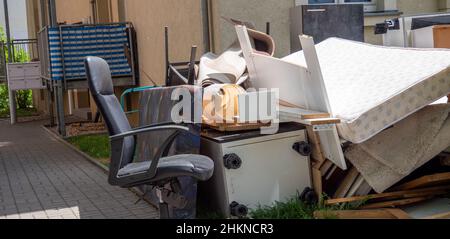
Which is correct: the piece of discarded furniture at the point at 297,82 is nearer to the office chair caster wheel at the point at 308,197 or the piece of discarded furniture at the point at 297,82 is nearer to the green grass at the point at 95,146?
the office chair caster wheel at the point at 308,197

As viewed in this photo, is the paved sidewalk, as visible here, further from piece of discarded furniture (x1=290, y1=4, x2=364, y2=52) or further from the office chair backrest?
piece of discarded furniture (x1=290, y1=4, x2=364, y2=52)

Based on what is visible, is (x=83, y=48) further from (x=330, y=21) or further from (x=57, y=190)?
(x=330, y=21)

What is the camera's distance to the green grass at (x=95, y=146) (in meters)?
8.86

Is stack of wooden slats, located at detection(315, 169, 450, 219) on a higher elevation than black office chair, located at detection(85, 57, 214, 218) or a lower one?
lower

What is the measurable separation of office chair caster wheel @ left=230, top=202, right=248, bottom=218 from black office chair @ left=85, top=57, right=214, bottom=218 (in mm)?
598

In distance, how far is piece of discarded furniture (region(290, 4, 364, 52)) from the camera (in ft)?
23.6

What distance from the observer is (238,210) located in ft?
14.9

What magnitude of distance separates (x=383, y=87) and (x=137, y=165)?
1928 millimetres

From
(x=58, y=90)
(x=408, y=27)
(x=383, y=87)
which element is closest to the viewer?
(x=383, y=87)

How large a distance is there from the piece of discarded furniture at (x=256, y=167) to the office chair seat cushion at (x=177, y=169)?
597 mm

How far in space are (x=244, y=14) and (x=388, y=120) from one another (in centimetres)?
349

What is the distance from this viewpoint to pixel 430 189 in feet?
15.5

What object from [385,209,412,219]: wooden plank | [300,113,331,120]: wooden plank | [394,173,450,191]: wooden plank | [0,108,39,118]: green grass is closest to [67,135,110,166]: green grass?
[300,113,331,120]: wooden plank

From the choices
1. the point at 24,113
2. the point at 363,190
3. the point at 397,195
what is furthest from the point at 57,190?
the point at 24,113
